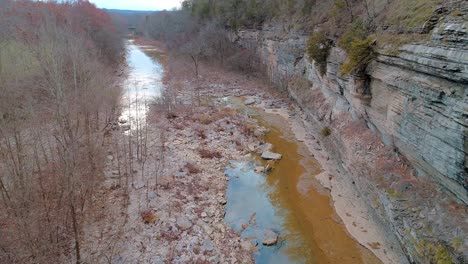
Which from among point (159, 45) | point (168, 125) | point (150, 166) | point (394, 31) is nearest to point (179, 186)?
point (150, 166)

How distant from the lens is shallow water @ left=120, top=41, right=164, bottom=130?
787 inches

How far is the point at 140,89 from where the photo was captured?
89.7 feet

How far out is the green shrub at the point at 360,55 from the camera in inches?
472

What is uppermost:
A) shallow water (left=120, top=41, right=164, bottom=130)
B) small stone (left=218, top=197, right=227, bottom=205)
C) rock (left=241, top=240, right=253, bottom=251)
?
shallow water (left=120, top=41, right=164, bottom=130)

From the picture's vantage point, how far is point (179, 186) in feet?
40.8

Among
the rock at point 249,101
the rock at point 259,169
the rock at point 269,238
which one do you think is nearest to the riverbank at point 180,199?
the rock at point 269,238

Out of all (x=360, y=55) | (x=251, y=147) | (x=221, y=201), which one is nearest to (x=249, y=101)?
(x=251, y=147)

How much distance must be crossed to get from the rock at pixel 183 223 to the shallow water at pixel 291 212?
1412mm

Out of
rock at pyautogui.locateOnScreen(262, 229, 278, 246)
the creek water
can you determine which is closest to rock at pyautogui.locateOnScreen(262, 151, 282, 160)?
the creek water

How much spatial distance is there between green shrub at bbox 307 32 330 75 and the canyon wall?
7.67 ft

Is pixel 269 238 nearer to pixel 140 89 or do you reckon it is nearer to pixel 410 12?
pixel 410 12

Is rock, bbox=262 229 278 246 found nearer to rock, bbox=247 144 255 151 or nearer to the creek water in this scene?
the creek water

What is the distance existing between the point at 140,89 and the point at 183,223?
19.3 m

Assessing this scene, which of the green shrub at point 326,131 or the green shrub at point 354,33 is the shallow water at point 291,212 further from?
the green shrub at point 354,33
